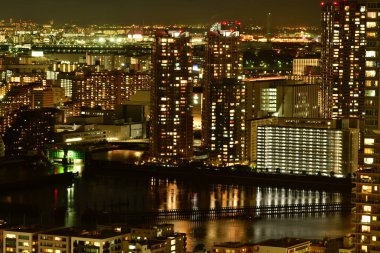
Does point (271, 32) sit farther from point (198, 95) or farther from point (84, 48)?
point (198, 95)

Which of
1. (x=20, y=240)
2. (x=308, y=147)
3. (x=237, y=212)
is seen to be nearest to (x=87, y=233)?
(x=20, y=240)

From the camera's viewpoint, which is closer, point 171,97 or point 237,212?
point 237,212

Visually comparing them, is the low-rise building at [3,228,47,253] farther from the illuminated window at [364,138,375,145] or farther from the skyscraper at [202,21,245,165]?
the skyscraper at [202,21,245,165]

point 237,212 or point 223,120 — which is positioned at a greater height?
point 223,120

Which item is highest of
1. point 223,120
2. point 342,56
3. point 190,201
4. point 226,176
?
point 342,56

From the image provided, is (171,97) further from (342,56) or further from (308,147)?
(342,56)

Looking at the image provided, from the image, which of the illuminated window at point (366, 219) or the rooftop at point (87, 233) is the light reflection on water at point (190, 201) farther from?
the illuminated window at point (366, 219)

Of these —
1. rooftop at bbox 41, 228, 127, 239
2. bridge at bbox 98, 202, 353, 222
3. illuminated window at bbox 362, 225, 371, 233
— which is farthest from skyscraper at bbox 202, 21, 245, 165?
illuminated window at bbox 362, 225, 371, 233
